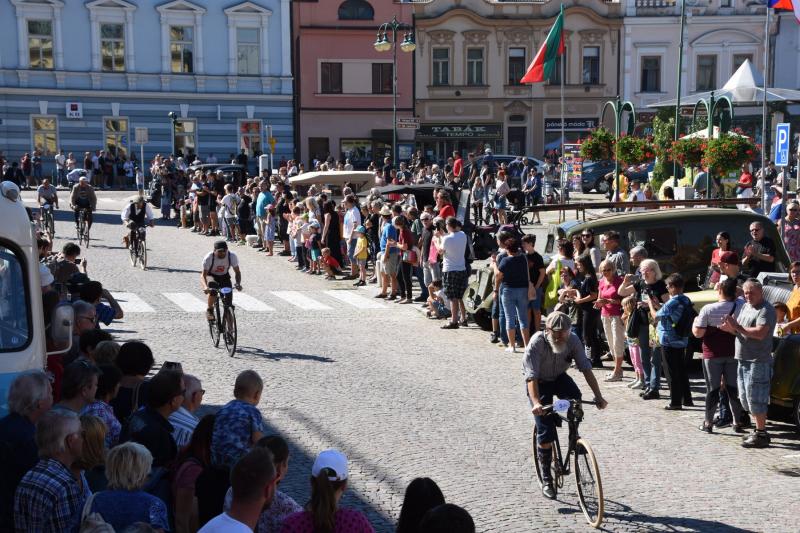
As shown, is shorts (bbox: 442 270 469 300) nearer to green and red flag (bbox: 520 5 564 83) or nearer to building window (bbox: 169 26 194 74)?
green and red flag (bbox: 520 5 564 83)

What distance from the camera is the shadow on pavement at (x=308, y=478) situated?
29.0 ft

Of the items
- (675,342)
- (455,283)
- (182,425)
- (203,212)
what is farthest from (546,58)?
(182,425)

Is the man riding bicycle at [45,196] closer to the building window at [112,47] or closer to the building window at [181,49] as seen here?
the building window at [112,47]

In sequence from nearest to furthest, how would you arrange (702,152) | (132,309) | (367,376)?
1. (367,376)
2. (132,309)
3. (702,152)

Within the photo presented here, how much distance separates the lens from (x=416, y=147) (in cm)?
5731

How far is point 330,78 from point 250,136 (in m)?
6.34

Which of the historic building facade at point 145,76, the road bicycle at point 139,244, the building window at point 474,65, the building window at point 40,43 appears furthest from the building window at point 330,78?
the road bicycle at point 139,244

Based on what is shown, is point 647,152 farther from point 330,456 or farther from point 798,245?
point 330,456

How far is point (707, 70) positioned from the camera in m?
57.8

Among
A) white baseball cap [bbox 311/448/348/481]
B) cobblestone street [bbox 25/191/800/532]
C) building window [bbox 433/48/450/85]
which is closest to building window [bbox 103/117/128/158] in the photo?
building window [bbox 433/48/450/85]

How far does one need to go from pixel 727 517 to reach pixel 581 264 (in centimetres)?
689

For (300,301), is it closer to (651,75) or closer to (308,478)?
(308,478)

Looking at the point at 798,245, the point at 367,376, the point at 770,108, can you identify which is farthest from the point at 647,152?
the point at 367,376

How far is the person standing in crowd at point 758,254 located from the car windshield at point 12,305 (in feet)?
34.9
